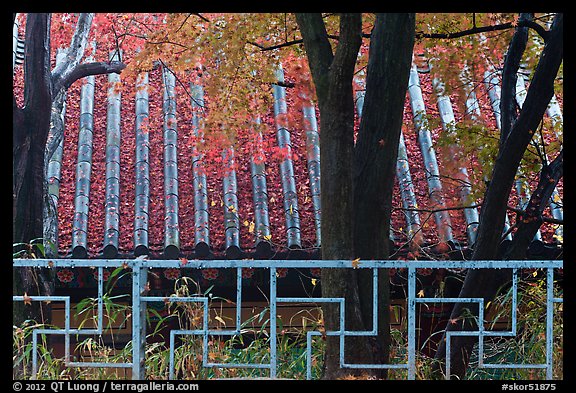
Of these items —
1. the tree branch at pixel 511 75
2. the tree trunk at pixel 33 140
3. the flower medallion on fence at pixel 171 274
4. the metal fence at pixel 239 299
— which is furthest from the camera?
the flower medallion on fence at pixel 171 274

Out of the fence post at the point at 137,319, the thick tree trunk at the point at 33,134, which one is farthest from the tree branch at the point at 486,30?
the thick tree trunk at the point at 33,134

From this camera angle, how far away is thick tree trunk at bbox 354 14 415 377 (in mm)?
5199

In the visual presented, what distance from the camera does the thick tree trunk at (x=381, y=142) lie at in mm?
5199

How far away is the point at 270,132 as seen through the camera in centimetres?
919

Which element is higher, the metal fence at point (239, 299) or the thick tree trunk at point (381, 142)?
the thick tree trunk at point (381, 142)

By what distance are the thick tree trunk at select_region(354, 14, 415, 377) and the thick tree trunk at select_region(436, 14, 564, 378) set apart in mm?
1094

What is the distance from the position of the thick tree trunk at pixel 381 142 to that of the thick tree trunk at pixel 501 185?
1094 mm

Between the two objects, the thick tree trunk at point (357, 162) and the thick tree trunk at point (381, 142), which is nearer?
the thick tree trunk at point (357, 162)

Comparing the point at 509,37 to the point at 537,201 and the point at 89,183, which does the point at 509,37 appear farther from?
the point at 89,183

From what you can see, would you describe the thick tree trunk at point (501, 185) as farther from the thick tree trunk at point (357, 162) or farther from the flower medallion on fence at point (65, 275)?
the flower medallion on fence at point (65, 275)

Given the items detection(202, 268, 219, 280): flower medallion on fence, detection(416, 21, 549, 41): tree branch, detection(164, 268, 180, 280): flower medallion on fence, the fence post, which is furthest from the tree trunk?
detection(416, 21, 549, 41): tree branch

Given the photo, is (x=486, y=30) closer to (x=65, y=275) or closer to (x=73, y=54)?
(x=73, y=54)

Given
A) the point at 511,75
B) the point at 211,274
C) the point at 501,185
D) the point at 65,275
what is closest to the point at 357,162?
the point at 501,185

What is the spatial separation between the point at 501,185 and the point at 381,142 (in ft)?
4.50
